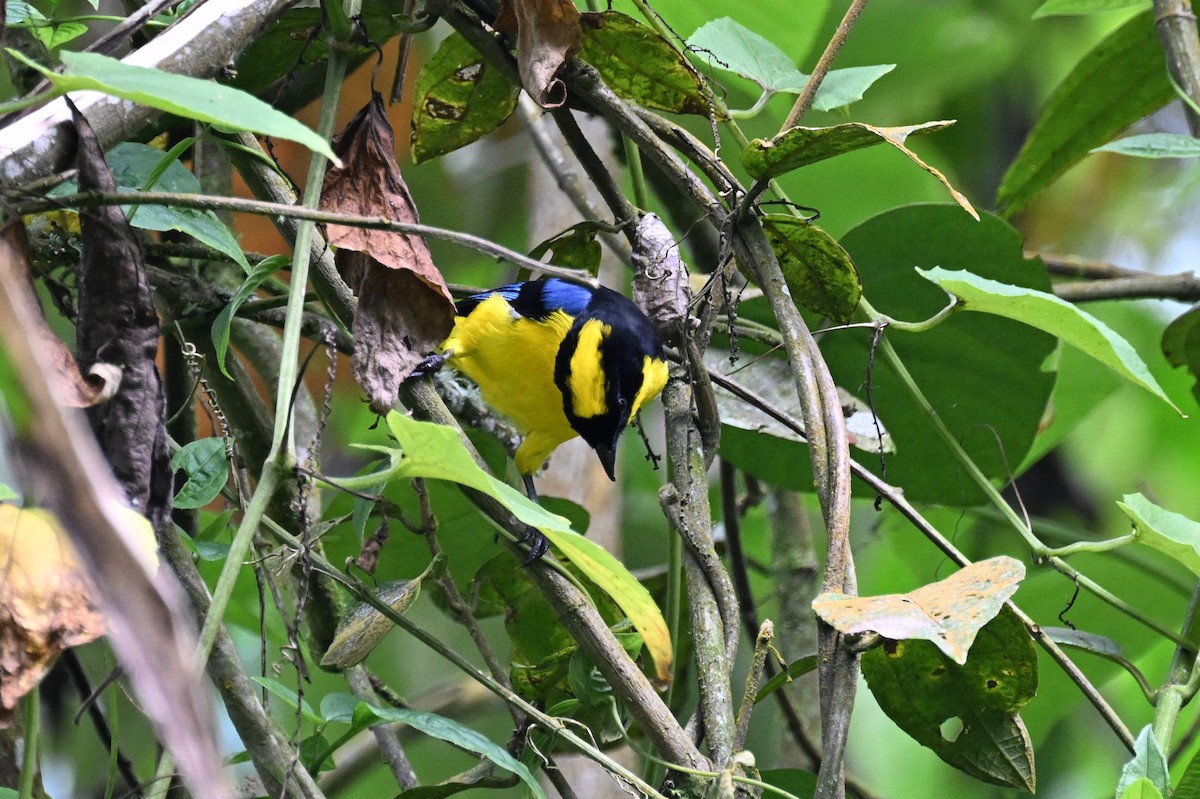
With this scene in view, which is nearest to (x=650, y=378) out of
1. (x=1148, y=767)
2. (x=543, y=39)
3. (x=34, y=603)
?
(x=543, y=39)

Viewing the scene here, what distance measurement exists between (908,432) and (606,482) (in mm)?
972

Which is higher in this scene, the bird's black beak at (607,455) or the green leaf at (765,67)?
the green leaf at (765,67)

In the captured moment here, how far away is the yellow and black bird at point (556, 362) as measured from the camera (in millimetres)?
1998

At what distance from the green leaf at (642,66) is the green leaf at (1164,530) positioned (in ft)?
2.31

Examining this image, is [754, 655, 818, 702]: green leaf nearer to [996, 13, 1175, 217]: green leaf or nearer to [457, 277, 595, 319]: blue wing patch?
[457, 277, 595, 319]: blue wing patch

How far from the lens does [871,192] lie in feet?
7.59

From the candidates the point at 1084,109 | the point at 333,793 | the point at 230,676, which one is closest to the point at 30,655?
the point at 230,676

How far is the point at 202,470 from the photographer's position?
3.78ft

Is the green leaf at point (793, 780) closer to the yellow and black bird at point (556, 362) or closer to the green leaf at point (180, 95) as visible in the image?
the yellow and black bird at point (556, 362)

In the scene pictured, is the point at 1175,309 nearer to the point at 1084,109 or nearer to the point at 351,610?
the point at 1084,109

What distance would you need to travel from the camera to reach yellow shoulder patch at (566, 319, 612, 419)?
6.63ft

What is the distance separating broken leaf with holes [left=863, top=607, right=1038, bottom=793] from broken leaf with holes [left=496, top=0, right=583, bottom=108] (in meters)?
0.75

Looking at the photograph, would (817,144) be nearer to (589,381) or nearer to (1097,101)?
(589,381)

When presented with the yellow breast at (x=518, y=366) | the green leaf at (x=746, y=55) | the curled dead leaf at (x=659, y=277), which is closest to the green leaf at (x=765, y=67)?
the green leaf at (x=746, y=55)
